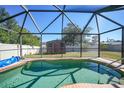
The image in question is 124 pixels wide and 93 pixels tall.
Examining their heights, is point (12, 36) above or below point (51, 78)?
above

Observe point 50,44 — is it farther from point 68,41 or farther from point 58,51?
point 68,41

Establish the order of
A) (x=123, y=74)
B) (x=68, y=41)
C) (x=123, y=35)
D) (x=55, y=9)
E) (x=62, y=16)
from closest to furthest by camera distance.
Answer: (x=123, y=74) → (x=123, y=35) → (x=55, y=9) → (x=62, y=16) → (x=68, y=41)

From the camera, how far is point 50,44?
83.9 feet

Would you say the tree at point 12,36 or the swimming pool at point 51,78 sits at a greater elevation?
the tree at point 12,36

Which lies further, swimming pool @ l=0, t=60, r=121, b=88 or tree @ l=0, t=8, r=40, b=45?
tree @ l=0, t=8, r=40, b=45

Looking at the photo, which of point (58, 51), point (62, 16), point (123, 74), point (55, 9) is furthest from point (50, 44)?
point (123, 74)

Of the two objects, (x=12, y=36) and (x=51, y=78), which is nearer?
(x=51, y=78)

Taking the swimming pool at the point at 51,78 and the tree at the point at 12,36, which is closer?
the swimming pool at the point at 51,78

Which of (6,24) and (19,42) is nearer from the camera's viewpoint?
(19,42)

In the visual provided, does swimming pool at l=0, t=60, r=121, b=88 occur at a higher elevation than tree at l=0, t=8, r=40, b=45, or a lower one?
lower

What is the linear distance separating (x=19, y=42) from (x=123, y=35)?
987 cm

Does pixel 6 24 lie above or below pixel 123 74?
above

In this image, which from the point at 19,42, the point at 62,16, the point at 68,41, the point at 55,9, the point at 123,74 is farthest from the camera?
the point at 68,41

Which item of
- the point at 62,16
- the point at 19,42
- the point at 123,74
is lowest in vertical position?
the point at 123,74
